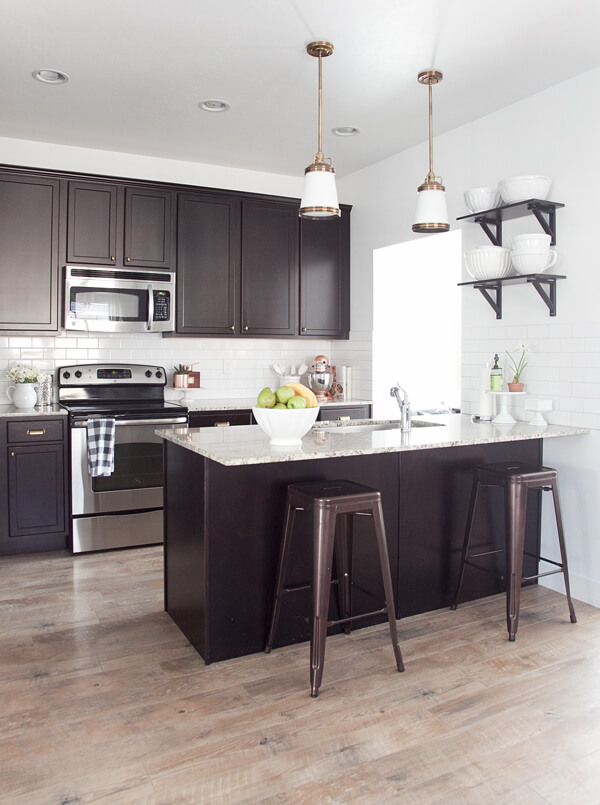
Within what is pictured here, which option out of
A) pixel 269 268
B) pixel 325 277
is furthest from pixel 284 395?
pixel 325 277

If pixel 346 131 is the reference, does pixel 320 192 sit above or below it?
below

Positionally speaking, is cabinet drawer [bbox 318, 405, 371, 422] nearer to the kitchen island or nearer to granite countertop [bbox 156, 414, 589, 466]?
granite countertop [bbox 156, 414, 589, 466]

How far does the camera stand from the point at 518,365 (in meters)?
3.77

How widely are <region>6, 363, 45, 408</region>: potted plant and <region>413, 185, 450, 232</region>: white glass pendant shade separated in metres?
2.61

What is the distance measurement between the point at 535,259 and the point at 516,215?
15.4 inches

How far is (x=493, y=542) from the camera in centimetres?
336

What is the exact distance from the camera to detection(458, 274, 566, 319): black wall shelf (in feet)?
11.2

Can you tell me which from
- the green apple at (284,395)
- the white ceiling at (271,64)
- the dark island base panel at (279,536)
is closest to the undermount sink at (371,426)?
the dark island base panel at (279,536)

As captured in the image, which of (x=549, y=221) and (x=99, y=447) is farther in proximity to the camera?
(x=99, y=447)

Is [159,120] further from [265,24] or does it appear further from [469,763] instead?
[469,763]

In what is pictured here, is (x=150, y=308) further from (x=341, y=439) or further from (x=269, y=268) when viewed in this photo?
(x=341, y=439)

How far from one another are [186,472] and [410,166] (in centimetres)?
291

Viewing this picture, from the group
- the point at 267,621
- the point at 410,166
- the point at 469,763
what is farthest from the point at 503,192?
the point at 469,763

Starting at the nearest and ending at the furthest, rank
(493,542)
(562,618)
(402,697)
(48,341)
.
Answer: (402,697) < (562,618) < (493,542) < (48,341)
